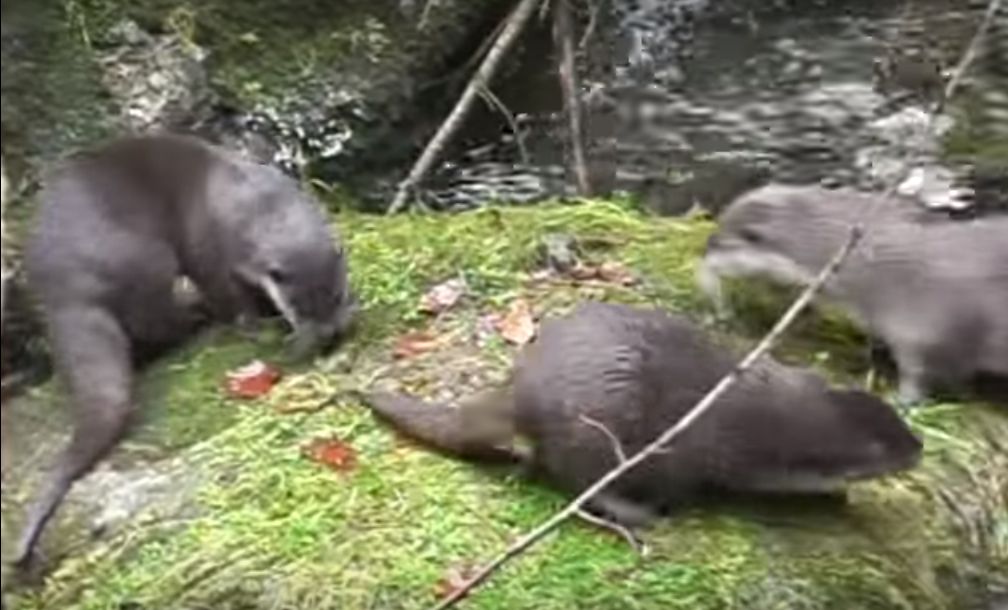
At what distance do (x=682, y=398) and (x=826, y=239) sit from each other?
0.74 m

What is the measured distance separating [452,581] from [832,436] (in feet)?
1.97

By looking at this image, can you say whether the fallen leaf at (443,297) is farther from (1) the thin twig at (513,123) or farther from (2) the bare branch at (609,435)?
(1) the thin twig at (513,123)

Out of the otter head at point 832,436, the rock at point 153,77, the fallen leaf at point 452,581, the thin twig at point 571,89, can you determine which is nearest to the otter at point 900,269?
the otter head at point 832,436

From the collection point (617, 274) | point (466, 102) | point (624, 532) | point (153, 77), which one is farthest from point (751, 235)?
point (153, 77)

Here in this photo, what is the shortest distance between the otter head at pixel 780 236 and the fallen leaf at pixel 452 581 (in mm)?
987

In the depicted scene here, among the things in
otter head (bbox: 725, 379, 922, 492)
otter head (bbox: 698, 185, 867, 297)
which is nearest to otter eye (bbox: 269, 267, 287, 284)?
otter head (bbox: 698, 185, 867, 297)

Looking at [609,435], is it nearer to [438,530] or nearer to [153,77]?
[438,530]

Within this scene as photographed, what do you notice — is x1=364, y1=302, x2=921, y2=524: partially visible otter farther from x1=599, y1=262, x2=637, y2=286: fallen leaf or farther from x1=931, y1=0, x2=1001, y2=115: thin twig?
x1=599, y1=262, x2=637, y2=286: fallen leaf

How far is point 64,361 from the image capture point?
373cm

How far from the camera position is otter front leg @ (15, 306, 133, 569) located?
3387 millimetres

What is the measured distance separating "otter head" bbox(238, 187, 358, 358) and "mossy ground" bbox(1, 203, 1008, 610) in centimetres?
6

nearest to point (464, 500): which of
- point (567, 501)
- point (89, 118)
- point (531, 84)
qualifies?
point (567, 501)

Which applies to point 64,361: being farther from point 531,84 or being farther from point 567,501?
point 531,84

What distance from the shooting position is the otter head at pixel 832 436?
126 inches
